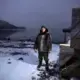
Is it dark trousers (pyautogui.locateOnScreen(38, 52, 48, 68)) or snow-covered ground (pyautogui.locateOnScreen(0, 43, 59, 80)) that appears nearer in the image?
snow-covered ground (pyautogui.locateOnScreen(0, 43, 59, 80))

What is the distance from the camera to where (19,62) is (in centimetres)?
254

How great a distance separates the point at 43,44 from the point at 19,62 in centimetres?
41

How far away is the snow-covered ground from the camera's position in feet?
7.47

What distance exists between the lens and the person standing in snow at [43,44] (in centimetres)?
231

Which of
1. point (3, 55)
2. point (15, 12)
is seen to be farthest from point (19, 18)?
point (3, 55)

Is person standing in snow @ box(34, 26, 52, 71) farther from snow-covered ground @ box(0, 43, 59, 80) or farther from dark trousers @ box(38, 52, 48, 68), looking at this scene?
snow-covered ground @ box(0, 43, 59, 80)

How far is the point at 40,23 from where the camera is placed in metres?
2.65

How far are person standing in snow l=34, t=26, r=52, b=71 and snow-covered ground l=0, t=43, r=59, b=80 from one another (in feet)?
0.35

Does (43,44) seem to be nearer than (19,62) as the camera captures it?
Yes

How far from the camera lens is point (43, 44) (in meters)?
2.33

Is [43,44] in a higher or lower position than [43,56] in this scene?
higher

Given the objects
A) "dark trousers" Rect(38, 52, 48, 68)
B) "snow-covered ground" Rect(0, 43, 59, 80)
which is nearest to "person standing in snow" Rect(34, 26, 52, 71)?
"dark trousers" Rect(38, 52, 48, 68)

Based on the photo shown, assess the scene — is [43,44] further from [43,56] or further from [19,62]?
[19,62]

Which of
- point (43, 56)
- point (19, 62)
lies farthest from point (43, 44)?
point (19, 62)
